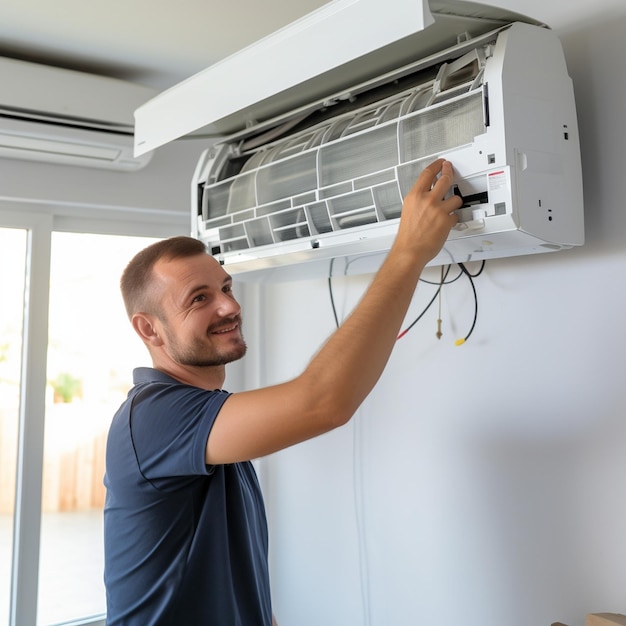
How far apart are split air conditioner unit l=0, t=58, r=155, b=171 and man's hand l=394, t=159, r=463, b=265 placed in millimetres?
1320

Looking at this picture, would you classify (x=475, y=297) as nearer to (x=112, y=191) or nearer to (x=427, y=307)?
(x=427, y=307)

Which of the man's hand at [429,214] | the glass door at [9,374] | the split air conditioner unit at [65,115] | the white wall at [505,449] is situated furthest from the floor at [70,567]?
the man's hand at [429,214]

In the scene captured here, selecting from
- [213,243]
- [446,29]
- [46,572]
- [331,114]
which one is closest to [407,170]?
[446,29]

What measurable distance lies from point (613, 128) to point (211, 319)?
81cm

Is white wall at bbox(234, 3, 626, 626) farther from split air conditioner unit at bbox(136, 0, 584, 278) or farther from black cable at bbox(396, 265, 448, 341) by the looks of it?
split air conditioner unit at bbox(136, 0, 584, 278)

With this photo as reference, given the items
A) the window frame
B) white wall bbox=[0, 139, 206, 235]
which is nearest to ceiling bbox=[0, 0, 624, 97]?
white wall bbox=[0, 139, 206, 235]

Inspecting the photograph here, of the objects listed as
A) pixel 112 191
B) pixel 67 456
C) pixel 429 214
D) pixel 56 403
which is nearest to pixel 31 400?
pixel 56 403

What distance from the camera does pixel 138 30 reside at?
1.96m

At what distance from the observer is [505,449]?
5.13ft

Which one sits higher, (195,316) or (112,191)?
(112,191)

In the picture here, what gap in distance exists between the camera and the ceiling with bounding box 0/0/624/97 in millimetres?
1821

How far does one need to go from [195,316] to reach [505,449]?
0.74 meters

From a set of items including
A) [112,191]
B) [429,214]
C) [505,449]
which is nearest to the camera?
[429,214]

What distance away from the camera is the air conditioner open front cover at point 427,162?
1.19 meters
